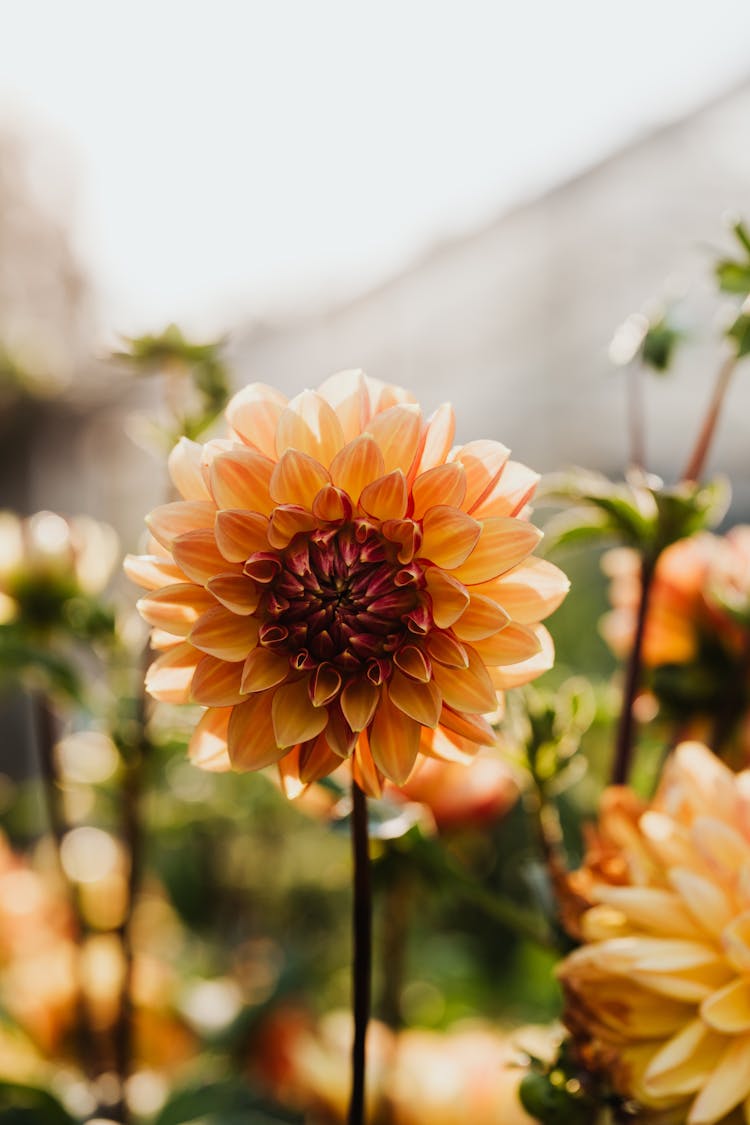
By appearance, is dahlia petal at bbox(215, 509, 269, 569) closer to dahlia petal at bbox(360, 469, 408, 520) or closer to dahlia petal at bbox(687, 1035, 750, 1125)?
dahlia petal at bbox(360, 469, 408, 520)

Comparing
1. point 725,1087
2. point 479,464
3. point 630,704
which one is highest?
point 479,464

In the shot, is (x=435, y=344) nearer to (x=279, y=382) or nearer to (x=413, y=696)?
(x=279, y=382)

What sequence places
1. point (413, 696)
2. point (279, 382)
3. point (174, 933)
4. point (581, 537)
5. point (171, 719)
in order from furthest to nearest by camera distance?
point (279, 382) → point (174, 933) → point (171, 719) → point (581, 537) → point (413, 696)

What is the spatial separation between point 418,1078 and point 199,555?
414mm

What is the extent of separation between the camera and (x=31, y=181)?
14.5 ft

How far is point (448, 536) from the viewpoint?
0.30 meters

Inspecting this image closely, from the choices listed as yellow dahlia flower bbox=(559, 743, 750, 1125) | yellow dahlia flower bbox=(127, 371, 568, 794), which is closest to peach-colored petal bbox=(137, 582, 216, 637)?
yellow dahlia flower bbox=(127, 371, 568, 794)

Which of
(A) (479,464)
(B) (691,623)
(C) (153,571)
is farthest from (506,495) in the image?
(B) (691,623)

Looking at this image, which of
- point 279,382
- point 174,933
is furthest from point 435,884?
point 279,382

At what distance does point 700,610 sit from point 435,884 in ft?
0.66

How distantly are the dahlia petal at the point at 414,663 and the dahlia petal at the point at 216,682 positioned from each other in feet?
0.16

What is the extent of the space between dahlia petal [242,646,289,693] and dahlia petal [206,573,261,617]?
0.05 feet

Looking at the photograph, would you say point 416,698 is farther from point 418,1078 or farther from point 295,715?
point 418,1078

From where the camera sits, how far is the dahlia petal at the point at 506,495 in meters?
0.32
